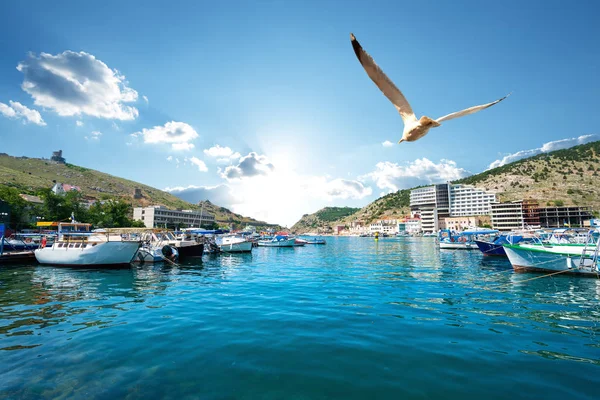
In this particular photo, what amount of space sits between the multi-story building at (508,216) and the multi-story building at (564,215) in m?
9.39

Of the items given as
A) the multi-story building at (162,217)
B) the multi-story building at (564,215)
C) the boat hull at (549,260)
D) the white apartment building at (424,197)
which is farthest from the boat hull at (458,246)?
the white apartment building at (424,197)

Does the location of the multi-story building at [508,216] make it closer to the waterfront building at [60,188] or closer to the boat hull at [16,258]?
the boat hull at [16,258]

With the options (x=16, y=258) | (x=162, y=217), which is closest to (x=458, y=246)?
(x=16, y=258)

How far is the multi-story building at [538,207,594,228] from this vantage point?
108300 mm

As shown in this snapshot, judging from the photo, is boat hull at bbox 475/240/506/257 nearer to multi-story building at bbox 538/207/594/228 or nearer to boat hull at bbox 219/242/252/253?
boat hull at bbox 219/242/252/253

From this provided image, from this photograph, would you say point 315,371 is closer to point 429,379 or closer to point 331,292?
point 429,379

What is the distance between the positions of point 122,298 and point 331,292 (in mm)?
9620

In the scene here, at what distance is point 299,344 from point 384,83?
6232 millimetres

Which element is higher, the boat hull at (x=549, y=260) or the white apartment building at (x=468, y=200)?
the white apartment building at (x=468, y=200)

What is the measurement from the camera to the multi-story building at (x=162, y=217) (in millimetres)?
124062

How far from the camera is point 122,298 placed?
39.3 feet

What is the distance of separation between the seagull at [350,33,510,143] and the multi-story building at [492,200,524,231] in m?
138

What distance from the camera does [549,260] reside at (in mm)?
18844

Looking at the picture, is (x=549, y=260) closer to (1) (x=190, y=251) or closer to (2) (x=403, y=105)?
(2) (x=403, y=105)
